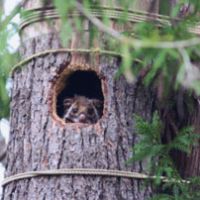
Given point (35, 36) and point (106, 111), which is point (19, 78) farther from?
point (106, 111)

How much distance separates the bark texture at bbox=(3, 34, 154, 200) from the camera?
122 inches

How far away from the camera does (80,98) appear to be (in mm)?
3703

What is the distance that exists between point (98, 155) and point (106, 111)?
197mm

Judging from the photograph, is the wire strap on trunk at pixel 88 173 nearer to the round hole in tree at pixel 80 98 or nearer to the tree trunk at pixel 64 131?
the tree trunk at pixel 64 131

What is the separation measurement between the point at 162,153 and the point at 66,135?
38 cm

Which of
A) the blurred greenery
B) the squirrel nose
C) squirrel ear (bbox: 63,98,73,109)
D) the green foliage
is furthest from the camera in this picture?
squirrel ear (bbox: 63,98,73,109)

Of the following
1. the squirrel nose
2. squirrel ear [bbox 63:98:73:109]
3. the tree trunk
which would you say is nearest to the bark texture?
the tree trunk

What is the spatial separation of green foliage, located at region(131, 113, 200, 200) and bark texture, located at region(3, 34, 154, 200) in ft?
0.31

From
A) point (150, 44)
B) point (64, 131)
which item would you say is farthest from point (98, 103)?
point (150, 44)

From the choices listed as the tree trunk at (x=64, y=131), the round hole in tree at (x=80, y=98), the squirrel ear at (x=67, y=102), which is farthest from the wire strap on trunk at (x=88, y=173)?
the squirrel ear at (x=67, y=102)

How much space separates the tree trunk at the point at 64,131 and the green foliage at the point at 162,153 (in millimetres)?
94

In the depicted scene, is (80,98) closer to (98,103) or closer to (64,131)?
(98,103)

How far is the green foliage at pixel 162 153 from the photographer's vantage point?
3.08 m

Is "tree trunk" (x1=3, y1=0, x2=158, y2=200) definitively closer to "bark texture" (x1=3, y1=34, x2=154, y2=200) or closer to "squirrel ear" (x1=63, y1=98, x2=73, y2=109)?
"bark texture" (x1=3, y1=34, x2=154, y2=200)
